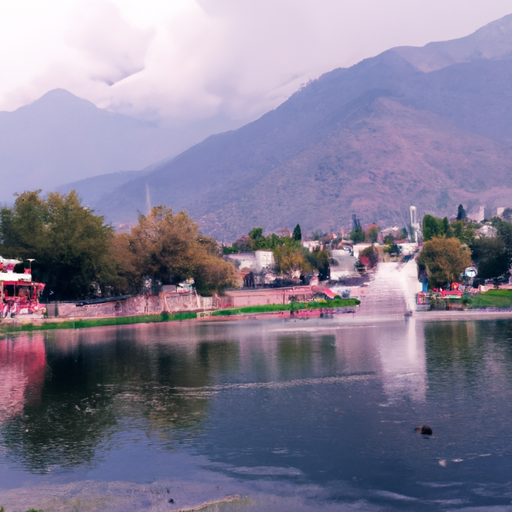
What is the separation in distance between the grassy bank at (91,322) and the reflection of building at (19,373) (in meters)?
8.28

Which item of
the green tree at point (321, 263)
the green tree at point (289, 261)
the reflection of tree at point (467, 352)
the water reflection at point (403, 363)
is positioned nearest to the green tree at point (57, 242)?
the water reflection at point (403, 363)

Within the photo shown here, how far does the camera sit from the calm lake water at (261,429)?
1831 centimetres

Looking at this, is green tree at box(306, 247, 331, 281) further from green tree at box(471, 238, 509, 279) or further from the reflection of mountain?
green tree at box(471, 238, 509, 279)

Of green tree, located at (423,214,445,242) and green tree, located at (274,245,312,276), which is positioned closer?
green tree, located at (274,245,312,276)

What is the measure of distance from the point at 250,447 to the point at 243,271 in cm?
10317

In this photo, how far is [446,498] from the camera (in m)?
17.6

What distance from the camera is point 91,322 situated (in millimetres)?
73938

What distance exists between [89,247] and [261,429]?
53.6 meters

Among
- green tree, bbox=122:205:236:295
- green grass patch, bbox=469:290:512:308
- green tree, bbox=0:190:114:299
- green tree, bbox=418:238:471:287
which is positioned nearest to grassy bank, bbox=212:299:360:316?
green tree, bbox=122:205:236:295

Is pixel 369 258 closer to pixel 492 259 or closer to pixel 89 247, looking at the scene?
pixel 492 259

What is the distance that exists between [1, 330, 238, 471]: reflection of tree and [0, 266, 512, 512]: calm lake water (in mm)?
101

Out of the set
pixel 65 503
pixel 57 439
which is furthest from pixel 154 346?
pixel 65 503

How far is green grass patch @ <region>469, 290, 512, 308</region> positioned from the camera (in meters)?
82.4

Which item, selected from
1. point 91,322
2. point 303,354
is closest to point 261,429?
point 303,354
